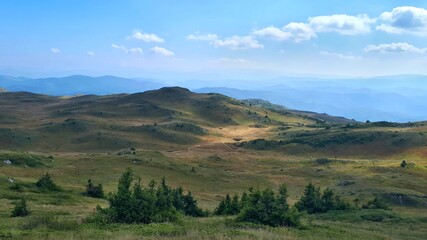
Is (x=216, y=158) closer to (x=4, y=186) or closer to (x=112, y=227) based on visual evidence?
(x=4, y=186)

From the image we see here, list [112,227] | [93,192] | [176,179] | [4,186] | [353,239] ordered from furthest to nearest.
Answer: [176,179]
[93,192]
[4,186]
[353,239]
[112,227]

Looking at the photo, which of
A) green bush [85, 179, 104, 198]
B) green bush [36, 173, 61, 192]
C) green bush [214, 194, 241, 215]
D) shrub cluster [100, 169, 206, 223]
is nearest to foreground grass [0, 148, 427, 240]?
green bush [36, 173, 61, 192]

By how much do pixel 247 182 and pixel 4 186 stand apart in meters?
35.2

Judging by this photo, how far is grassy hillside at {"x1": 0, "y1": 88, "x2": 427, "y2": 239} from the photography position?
62.6 feet

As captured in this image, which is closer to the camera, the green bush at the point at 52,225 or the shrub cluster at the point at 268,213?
the green bush at the point at 52,225

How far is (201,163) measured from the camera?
78438mm

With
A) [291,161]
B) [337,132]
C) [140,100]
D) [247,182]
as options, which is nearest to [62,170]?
[247,182]

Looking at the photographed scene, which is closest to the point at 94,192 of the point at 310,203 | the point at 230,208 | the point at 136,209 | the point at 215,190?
the point at 230,208

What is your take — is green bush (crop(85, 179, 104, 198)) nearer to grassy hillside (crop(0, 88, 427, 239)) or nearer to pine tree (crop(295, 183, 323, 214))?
grassy hillside (crop(0, 88, 427, 239))

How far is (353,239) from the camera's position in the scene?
754 inches

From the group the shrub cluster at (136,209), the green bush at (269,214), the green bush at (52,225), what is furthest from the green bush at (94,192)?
the green bush at (52,225)

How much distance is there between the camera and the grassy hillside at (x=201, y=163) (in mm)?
19094

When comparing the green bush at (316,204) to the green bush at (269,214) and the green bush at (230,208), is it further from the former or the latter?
the green bush at (269,214)

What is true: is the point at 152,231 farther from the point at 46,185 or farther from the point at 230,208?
the point at 46,185
